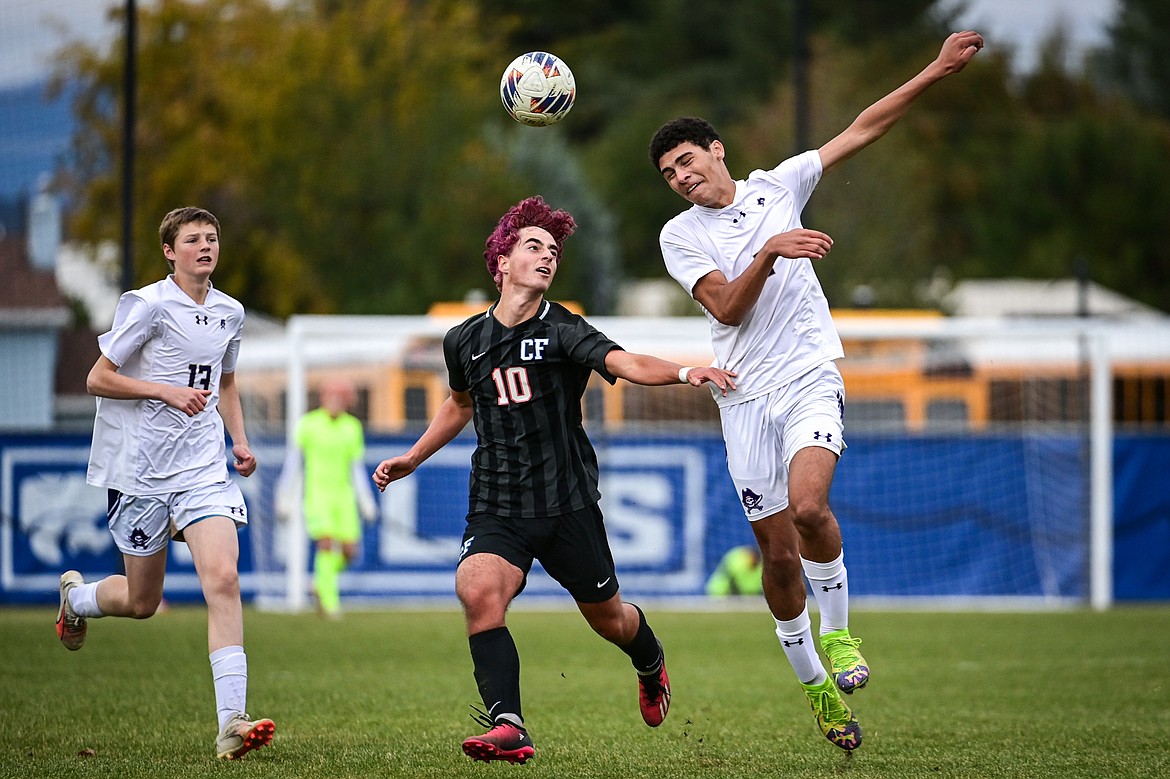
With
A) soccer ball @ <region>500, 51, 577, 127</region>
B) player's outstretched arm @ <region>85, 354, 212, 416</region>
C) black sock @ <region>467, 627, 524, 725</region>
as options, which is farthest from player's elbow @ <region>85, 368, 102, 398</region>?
soccer ball @ <region>500, 51, 577, 127</region>

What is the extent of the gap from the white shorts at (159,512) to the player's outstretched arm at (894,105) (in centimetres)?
330

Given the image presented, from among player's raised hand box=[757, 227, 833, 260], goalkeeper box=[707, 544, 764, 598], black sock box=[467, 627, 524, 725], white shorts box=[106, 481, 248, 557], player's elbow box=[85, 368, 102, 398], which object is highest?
player's raised hand box=[757, 227, 833, 260]

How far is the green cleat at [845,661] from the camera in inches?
268

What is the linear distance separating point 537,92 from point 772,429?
2.06 metres

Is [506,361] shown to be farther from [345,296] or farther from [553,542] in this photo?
[345,296]

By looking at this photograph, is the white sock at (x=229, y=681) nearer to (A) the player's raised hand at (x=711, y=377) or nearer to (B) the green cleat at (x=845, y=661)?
(A) the player's raised hand at (x=711, y=377)

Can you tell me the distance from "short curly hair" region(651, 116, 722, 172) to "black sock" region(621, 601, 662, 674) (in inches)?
85.6

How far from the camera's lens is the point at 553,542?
6598 mm

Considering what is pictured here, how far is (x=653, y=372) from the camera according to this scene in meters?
6.33

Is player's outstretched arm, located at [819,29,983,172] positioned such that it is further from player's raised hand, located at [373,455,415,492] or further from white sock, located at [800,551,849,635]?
player's raised hand, located at [373,455,415,492]

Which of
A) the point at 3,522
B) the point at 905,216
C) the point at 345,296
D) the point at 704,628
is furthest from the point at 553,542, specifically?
the point at 905,216

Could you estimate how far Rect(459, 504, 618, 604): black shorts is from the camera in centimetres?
650

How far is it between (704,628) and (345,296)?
73.8 feet

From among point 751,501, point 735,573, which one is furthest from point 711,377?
point 735,573
